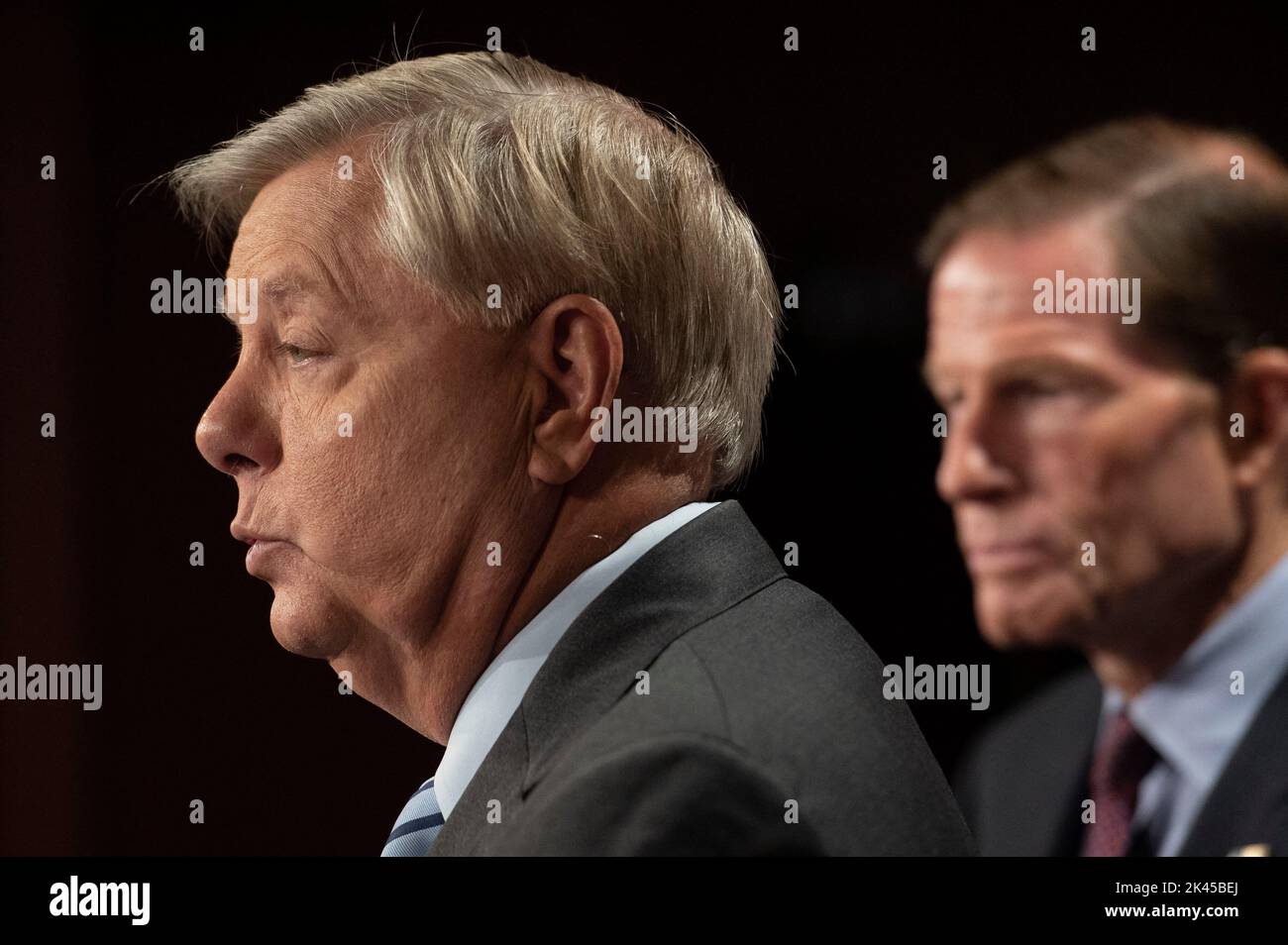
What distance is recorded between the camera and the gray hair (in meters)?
1.60

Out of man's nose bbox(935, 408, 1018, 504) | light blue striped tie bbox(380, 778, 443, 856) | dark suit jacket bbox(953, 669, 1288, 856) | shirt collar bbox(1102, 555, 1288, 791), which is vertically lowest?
light blue striped tie bbox(380, 778, 443, 856)

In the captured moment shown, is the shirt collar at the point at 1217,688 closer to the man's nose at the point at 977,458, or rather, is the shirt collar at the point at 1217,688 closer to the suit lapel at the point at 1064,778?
the suit lapel at the point at 1064,778

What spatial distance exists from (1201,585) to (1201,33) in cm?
69

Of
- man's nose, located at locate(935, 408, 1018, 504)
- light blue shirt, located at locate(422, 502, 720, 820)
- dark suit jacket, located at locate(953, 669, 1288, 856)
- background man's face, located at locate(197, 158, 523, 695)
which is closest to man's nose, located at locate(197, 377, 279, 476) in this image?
background man's face, located at locate(197, 158, 523, 695)

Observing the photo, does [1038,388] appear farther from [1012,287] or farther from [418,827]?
[418,827]

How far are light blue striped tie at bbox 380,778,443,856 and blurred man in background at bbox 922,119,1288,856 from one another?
2.09 feet

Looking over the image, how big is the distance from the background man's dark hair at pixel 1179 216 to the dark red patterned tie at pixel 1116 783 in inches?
15.4

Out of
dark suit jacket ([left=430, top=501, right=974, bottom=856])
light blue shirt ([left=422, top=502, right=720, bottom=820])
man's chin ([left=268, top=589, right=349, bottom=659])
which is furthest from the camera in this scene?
man's chin ([left=268, top=589, right=349, bottom=659])

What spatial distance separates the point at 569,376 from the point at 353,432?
0.85ft

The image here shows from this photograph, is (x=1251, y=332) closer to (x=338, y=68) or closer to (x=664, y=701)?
(x=664, y=701)

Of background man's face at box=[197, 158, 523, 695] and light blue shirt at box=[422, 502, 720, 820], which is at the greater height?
background man's face at box=[197, 158, 523, 695]

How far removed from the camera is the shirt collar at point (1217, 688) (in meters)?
1.50

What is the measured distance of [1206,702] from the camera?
150 cm

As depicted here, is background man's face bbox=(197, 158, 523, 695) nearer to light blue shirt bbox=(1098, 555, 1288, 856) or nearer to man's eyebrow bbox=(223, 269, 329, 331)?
man's eyebrow bbox=(223, 269, 329, 331)
